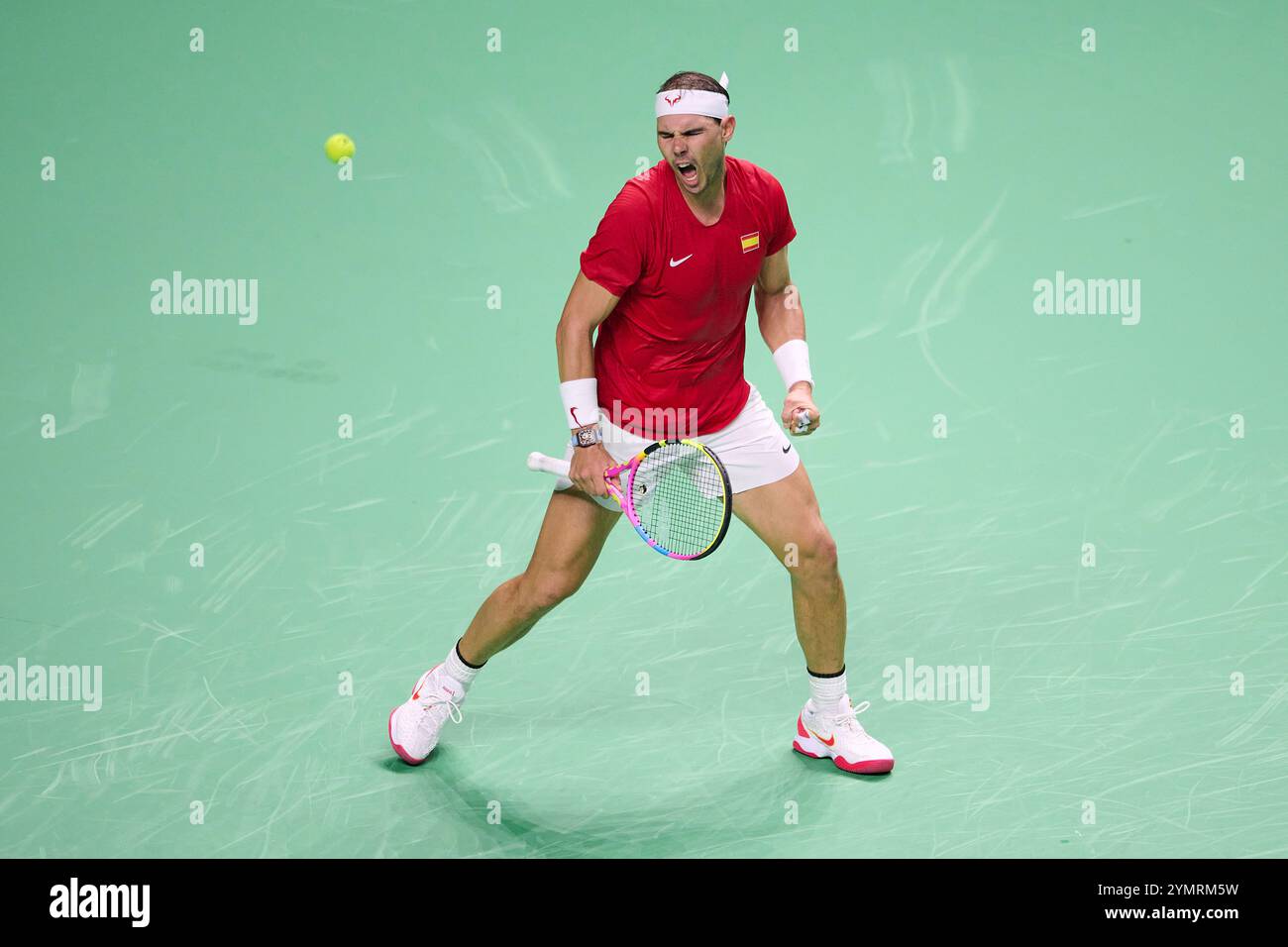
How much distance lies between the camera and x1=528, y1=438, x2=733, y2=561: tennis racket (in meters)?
3.95

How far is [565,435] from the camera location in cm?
674

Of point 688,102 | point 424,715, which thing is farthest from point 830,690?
point 688,102

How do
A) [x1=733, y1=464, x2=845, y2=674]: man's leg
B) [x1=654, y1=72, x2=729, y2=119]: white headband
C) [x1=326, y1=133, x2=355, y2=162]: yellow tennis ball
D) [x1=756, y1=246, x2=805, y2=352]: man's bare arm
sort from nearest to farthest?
[x1=654, y1=72, x2=729, y2=119]: white headband
[x1=733, y1=464, x2=845, y2=674]: man's leg
[x1=756, y1=246, x2=805, y2=352]: man's bare arm
[x1=326, y1=133, x2=355, y2=162]: yellow tennis ball

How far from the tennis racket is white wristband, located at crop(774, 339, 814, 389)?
15.2 inches

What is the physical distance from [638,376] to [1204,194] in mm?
4540

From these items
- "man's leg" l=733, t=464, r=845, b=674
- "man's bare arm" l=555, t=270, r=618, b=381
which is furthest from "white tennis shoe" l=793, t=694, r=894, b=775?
"man's bare arm" l=555, t=270, r=618, b=381

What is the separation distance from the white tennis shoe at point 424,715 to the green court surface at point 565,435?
7 centimetres

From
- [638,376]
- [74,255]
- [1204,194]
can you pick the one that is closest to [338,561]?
[638,376]

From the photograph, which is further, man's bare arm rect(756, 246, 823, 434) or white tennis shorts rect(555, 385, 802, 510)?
man's bare arm rect(756, 246, 823, 434)

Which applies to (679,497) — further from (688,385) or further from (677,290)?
(677,290)

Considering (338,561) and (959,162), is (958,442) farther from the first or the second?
(338,561)

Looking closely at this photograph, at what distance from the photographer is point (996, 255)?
23.9ft

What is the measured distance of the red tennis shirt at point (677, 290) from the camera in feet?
12.9

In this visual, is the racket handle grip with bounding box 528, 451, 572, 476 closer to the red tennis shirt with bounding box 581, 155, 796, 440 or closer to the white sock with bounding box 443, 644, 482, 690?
the red tennis shirt with bounding box 581, 155, 796, 440
